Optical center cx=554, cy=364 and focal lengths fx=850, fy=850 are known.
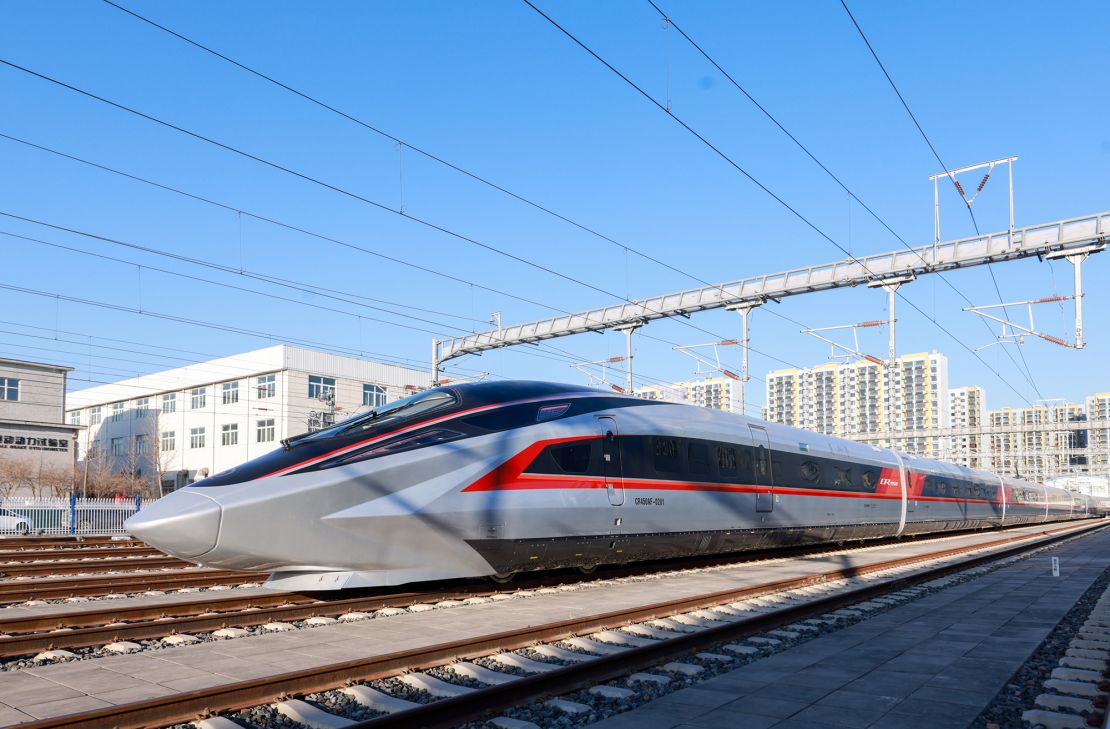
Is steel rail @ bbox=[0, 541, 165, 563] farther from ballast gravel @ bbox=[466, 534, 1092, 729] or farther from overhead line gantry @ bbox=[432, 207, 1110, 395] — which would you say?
ballast gravel @ bbox=[466, 534, 1092, 729]

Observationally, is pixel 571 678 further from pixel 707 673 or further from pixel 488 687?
pixel 707 673

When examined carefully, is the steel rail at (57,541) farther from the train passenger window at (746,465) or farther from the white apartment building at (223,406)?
the white apartment building at (223,406)

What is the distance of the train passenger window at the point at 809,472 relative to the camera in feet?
59.7

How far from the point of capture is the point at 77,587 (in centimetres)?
1242

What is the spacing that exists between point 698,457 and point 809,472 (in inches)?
211

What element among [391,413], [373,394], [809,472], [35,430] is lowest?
[809,472]

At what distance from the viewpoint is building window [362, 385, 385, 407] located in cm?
6412

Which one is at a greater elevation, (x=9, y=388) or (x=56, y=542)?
(x=9, y=388)

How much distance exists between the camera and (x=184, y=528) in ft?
28.9

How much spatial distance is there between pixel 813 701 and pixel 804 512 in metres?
12.4

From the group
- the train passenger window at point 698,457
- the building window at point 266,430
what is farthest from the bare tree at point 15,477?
the train passenger window at point 698,457

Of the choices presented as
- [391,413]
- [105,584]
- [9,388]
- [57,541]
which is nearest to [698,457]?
[391,413]

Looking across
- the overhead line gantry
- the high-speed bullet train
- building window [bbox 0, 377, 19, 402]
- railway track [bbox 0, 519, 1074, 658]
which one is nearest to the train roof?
the high-speed bullet train

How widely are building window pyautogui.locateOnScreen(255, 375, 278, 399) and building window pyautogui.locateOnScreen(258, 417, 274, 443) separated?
5.83ft
